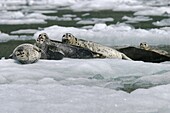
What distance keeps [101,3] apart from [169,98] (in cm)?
2277

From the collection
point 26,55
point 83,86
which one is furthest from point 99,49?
point 83,86

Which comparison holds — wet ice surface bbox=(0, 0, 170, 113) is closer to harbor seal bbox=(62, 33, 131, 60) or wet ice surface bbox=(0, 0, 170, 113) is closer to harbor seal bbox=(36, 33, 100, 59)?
harbor seal bbox=(36, 33, 100, 59)

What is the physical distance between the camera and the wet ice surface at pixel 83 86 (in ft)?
12.4

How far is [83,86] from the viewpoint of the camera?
15.1 feet

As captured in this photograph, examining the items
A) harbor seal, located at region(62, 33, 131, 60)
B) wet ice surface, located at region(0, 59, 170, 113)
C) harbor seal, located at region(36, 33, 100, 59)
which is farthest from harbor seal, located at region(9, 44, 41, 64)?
harbor seal, located at region(62, 33, 131, 60)

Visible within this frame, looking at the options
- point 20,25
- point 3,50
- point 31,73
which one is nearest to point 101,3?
point 20,25

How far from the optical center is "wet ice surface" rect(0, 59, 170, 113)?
378 cm

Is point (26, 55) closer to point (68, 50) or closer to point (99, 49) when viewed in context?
point (68, 50)

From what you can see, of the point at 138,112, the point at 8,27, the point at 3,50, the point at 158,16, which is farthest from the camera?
the point at 158,16

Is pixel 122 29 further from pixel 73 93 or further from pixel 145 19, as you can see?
pixel 73 93

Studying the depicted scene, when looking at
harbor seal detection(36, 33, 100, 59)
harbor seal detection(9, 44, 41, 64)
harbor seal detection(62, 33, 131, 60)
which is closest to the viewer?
harbor seal detection(9, 44, 41, 64)

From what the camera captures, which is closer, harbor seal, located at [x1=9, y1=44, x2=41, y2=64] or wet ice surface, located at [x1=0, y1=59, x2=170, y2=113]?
wet ice surface, located at [x1=0, y1=59, x2=170, y2=113]

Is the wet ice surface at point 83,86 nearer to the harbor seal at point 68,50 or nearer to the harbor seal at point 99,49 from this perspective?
the harbor seal at point 68,50

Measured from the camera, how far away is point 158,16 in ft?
61.8
